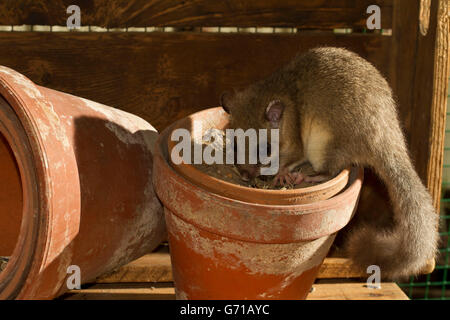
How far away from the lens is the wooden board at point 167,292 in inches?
124

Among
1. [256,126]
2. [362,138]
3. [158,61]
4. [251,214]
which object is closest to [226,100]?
[256,126]

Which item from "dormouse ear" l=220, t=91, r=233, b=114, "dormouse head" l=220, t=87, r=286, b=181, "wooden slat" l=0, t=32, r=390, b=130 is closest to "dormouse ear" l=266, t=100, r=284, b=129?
"dormouse head" l=220, t=87, r=286, b=181

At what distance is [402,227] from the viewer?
2.73m

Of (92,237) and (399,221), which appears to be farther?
Result: (399,221)

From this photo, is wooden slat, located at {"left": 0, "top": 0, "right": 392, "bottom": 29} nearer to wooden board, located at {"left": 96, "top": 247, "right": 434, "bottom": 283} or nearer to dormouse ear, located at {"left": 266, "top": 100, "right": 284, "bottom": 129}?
dormouse ear, located at {"left": 266, "top": 100, "right": 284, "bottom": 129}

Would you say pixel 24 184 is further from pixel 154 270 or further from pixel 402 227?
pixel 402 227

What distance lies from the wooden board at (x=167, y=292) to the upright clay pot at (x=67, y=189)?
35 cm

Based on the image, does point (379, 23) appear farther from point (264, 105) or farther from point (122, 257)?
point (122, 257)

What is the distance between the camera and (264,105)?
3033 mm

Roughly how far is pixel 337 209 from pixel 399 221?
576 mm

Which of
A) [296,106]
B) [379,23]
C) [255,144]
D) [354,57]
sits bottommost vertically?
[255,144]

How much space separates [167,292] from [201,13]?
181 centimetres

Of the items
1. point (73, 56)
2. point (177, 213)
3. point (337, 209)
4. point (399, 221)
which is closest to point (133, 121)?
point (73, 56)

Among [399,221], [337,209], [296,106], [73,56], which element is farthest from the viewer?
[73,56]
